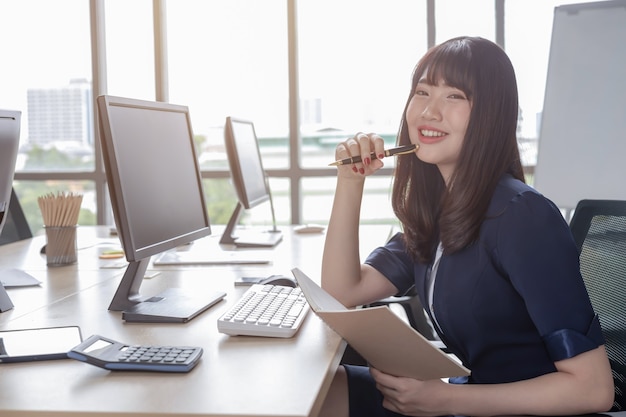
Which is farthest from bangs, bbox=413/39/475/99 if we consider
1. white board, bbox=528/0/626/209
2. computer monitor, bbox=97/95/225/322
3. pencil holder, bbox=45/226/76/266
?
white board, bbox=528/0/626/209

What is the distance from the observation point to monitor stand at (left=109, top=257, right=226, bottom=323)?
136 cm

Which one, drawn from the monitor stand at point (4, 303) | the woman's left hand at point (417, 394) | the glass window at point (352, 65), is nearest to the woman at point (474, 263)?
the woman's left hand at point (417, 394)

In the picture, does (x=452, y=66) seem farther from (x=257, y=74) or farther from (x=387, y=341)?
(x=257, y=74)

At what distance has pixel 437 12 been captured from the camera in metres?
4.29

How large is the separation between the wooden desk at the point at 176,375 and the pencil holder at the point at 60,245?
18.9 inches

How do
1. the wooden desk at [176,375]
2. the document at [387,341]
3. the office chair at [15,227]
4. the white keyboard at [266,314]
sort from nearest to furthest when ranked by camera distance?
the wooden desk at [176,375], the document at [387,341], the white keyboard at [266,314], the office chair at [15,227]

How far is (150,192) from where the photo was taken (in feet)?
4.75

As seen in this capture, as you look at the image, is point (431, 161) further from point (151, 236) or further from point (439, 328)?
point (151, 236)

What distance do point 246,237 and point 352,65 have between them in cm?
208

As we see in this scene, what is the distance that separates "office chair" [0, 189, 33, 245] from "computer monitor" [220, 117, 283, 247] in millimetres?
1024

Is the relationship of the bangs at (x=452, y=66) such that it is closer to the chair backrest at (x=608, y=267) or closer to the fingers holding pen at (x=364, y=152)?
the fingers holding pen at (x=364, y=152)

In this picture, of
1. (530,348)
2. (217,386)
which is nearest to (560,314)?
(530,348)

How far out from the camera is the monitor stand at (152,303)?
4.48ft

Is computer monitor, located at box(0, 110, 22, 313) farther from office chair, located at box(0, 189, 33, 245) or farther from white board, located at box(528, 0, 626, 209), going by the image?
white board, located at box(528, 0, 626, 209)
